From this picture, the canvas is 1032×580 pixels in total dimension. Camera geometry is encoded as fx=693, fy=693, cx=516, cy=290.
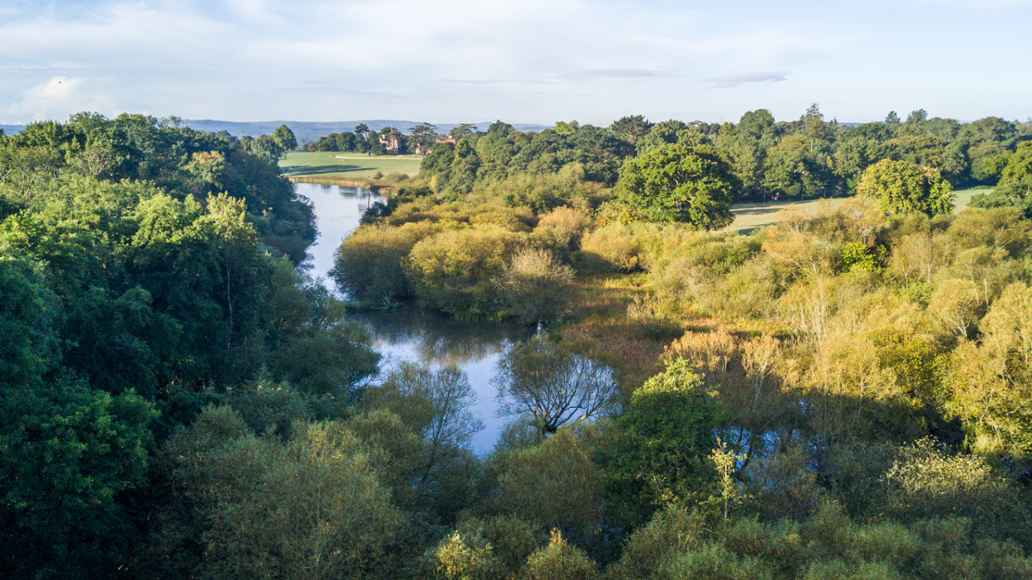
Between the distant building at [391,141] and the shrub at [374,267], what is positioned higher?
the distant building at [391,141]

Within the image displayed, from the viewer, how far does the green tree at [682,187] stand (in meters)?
53.7

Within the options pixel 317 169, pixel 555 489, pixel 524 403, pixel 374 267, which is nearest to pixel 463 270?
pixel 374 267

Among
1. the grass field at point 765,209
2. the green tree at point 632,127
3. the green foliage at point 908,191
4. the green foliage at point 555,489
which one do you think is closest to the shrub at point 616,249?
the grass field at point 765,209

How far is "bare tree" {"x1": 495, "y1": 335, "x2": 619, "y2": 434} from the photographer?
27406mm

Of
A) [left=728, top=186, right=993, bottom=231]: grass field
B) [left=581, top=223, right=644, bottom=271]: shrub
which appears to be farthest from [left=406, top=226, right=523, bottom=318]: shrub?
[left=728, top=186, right=993, bottom=231]: grass field

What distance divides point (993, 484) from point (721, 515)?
6.87m

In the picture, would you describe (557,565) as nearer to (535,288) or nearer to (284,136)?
(535,288)

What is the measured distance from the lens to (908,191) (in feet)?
169

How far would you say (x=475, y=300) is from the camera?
152 ft

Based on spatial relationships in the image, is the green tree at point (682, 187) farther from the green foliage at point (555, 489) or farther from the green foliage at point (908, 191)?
the green foliage at point (555, 489)

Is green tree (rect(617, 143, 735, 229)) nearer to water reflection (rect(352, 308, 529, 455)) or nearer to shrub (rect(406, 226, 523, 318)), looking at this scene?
shrub (rect(406, 226, 523, 318))

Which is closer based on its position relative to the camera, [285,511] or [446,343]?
[285,511]

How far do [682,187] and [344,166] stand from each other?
4178 inches

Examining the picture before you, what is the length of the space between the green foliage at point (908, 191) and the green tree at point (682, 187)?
10.8 metres
